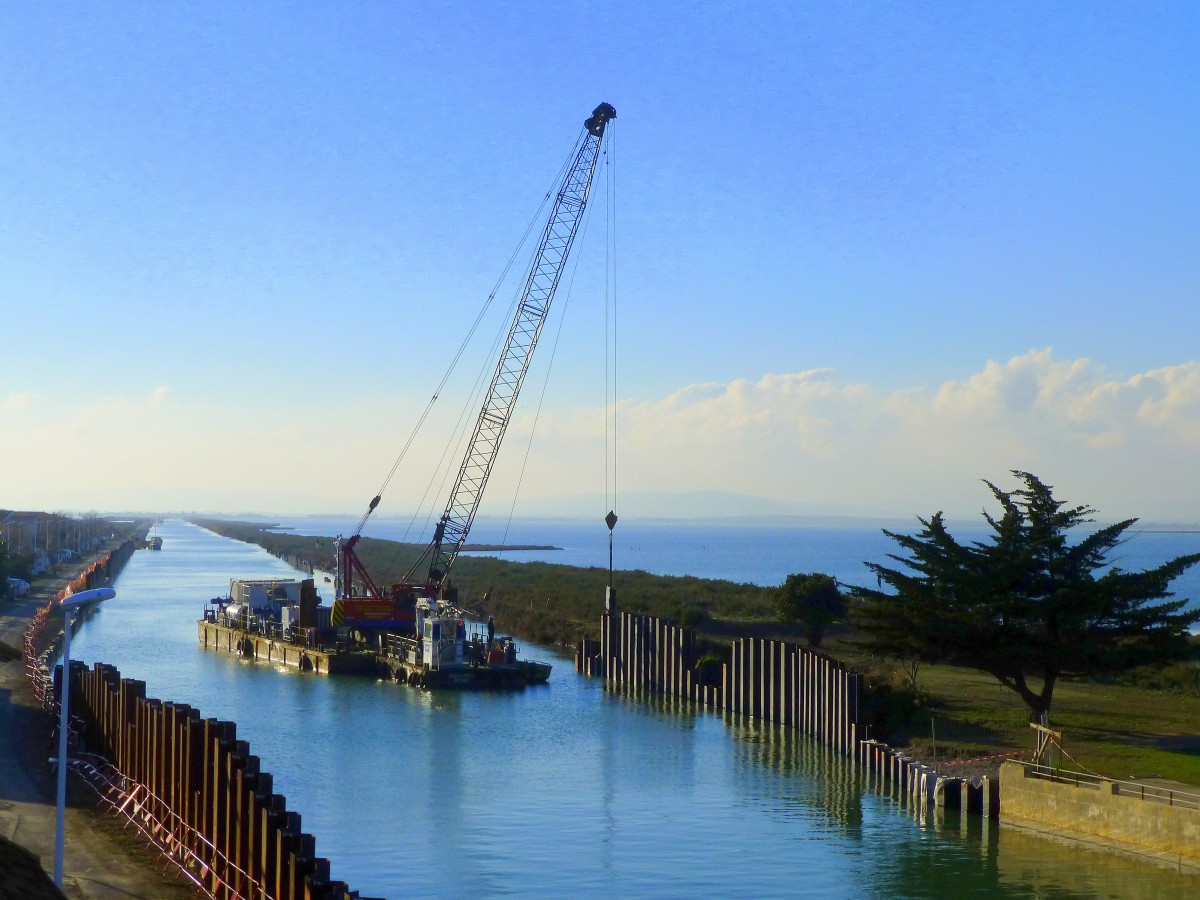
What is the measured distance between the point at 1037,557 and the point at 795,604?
24990mm

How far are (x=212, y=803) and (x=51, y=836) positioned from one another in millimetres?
2556

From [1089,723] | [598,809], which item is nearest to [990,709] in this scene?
[1089,723]

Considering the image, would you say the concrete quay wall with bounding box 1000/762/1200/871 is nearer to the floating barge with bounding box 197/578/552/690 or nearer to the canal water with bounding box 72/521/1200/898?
the canal water with bounding box 72/521/1200/898

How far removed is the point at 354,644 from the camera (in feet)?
210

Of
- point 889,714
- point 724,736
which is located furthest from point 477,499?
point 889,714

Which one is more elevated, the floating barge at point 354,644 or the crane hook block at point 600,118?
the crane hook block at point 600,118

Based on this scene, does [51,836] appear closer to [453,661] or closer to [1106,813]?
[1106,813]

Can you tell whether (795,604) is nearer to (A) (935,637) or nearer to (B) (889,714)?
(B) (889,714)

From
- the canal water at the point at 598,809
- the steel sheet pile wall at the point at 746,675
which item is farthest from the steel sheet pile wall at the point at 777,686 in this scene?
the canal water at the point at 598,809

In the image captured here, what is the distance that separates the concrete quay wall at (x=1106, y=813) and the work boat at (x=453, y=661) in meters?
28.8

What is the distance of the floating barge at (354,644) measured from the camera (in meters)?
55.7

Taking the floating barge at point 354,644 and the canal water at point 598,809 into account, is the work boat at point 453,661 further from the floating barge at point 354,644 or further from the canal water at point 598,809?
the canal water at point 598,809

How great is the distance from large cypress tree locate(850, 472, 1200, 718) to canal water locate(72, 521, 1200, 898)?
15.0 ft

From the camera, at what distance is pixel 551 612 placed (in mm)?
84562
